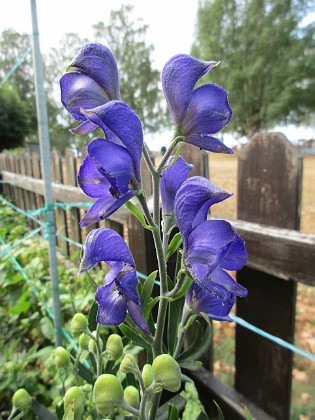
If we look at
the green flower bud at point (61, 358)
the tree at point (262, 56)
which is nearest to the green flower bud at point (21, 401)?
the green flower bud at point (61, 358)

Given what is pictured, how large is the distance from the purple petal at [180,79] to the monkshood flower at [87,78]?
0.08m

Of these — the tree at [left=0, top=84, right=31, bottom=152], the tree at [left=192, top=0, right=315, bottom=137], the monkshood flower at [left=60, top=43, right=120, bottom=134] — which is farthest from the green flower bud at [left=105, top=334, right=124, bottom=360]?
the tree at [left=192, top=0, right=315, bottom=137]

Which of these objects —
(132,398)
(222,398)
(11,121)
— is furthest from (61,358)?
(11,121)

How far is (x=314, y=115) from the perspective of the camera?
2338 centimetres

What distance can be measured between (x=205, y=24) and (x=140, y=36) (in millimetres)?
4581

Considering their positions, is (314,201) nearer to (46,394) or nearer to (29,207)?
(29,207)

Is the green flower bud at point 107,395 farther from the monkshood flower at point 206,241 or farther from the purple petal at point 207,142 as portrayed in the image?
the purple petal at point 207,142

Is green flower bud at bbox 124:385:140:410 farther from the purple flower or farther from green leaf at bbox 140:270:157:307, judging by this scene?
the purple flower

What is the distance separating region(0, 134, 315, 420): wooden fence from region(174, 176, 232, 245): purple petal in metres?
0.54

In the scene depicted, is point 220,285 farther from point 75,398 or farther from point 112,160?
point 75,398

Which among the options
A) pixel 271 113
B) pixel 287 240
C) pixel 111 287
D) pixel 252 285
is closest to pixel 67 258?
pixel 252 285

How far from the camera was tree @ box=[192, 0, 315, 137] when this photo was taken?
21.1 meters

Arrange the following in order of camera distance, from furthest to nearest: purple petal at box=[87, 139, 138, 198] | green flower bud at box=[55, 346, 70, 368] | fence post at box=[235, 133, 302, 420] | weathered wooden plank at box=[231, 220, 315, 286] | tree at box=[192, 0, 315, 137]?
tree at box=[192, 0, 315, 137] → fence post at box=[235, 133, 302, 420] → weathered wooden plank at box=[231, 220, 315, 286] → green flower bud at box=[55, 346, 70, 368] → purple petal at box=[87, 139, 138, 198]

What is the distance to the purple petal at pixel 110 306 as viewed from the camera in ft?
1.41
